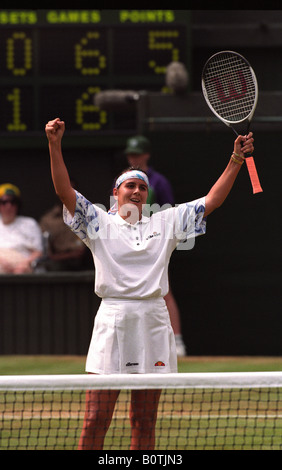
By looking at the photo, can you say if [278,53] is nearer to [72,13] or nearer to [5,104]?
[72,13]

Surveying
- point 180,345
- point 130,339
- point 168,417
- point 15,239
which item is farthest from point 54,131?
point 15,239

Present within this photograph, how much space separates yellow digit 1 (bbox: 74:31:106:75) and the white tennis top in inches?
208

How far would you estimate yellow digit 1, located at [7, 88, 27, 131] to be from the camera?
9891 millimetres

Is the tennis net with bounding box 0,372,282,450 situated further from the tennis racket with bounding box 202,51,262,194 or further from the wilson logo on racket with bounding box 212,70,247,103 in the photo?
the wilson logo on racket with bounding box 212,70,247,103

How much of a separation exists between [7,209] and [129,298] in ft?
16.9

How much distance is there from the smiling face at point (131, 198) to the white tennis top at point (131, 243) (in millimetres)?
33

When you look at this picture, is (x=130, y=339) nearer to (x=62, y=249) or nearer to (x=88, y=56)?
(x=62, y=249)

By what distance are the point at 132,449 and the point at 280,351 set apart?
4.68m

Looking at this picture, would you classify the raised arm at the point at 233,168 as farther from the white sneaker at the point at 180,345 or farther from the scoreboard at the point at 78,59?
the scoreboard at the point at 78,59

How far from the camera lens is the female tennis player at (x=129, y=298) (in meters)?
4.62

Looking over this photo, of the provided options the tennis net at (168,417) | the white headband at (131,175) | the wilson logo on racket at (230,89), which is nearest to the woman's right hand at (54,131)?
the white headband at (131,175)

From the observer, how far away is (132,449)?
472 centimetres

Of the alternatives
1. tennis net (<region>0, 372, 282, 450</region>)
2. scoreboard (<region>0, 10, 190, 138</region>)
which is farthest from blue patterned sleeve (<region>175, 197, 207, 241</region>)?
scoreboard (<region>0, 10, 190, 138</region>)
